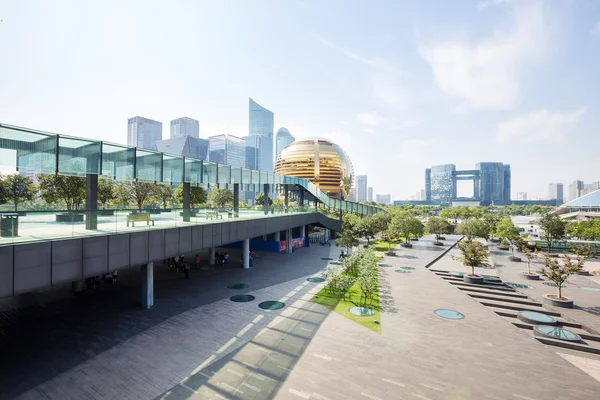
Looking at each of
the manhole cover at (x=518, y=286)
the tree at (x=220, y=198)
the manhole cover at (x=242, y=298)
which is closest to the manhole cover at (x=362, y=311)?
the manhole cover at (x=242, y=298)

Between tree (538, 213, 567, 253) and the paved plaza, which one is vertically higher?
tree (538, 213, 567, 253)

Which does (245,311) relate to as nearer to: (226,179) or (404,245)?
(226,179)

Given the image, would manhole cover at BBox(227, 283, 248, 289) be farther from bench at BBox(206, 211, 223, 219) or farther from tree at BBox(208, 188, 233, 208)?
tree at BBox(208, 188, 233, 208)

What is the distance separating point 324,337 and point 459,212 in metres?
88.2

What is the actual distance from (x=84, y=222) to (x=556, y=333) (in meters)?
23.1

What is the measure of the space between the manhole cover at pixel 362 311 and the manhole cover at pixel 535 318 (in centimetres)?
868

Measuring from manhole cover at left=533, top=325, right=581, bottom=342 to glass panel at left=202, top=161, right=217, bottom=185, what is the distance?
24531 mm

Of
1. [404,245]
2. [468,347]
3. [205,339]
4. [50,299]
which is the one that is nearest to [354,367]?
[468,347]

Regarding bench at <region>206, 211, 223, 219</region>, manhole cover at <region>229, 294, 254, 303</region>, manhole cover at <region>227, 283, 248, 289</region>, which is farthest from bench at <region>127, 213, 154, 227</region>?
manhole cover at <region>227, 283, 248, 289</region>

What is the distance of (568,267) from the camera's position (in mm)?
19328

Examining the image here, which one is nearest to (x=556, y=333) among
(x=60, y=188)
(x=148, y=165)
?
(x=148, y=165)

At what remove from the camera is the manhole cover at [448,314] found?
17053mm

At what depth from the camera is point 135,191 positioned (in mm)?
50344

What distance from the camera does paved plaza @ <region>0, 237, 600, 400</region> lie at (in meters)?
10.0
